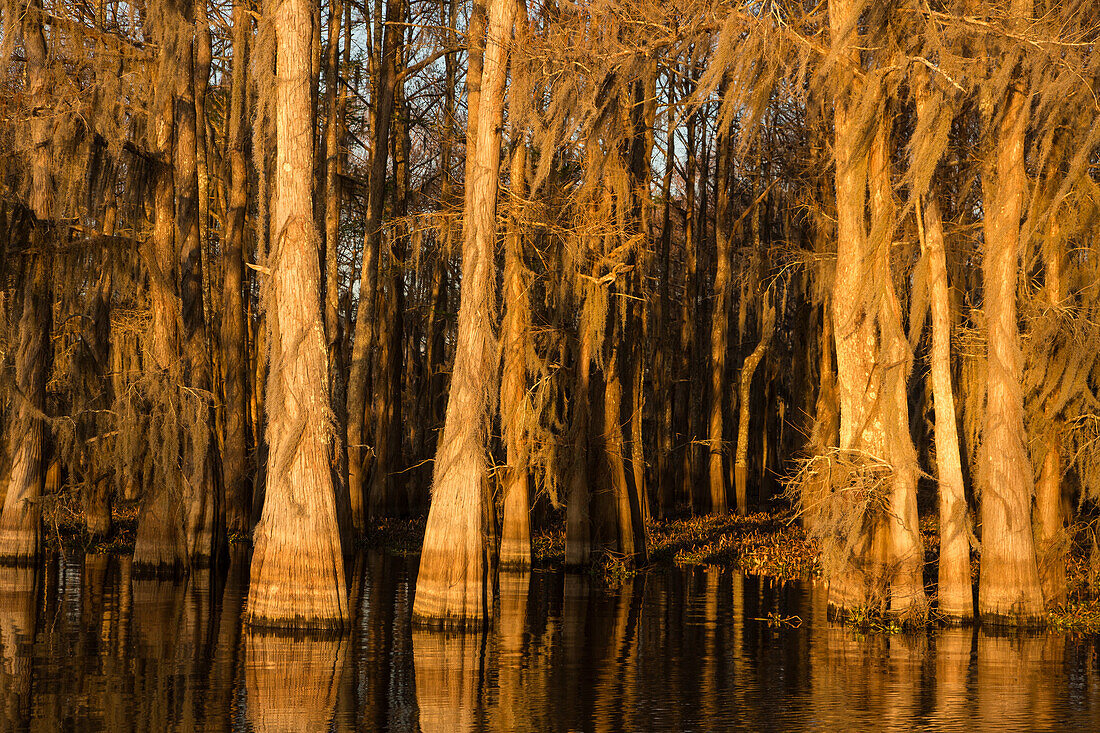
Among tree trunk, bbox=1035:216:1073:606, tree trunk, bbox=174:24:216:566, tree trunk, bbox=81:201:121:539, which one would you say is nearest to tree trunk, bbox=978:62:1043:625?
tree trunk, bbox=1035:216:1073:606

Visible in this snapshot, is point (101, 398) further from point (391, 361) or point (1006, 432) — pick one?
point (1006, 432)

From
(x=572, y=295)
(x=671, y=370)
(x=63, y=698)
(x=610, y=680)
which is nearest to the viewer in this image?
(x=63, y=698)

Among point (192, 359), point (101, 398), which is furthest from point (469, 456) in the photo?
point (101, 398)

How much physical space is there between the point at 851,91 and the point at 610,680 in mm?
8527

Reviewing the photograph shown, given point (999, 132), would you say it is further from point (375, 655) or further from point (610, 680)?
point (375, 655)

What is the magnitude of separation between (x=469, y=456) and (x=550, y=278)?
7.46 metres

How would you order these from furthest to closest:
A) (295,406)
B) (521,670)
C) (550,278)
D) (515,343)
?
1. (550,278)
2. (515,343)
3. (295,406)
4. (521,670)

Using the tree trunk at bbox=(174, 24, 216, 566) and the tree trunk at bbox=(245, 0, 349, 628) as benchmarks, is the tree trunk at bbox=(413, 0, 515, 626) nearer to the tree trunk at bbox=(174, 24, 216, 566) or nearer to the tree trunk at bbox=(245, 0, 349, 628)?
the tree trunk at bbox=(245, 0, 349, 628)

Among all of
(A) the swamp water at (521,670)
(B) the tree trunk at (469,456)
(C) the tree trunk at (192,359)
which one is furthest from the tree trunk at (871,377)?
(C) the tree trunk at (192,359)

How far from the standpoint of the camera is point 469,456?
1434 centimetres

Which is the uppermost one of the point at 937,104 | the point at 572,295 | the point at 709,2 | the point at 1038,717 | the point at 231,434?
the point at 709,2

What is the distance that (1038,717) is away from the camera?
10.4 meters

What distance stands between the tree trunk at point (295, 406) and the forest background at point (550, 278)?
4 centimetres

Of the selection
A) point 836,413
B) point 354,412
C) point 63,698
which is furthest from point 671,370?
point 63,698
